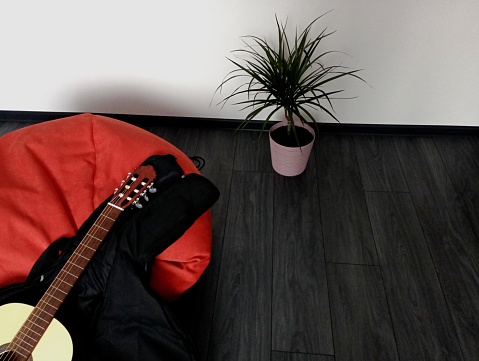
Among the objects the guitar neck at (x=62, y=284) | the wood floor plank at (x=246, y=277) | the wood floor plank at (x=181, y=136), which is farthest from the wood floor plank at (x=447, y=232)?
the guitar neck at (x=62, y=284)

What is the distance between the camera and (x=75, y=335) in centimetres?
115

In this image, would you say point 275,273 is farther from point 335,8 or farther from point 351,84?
point 335,8

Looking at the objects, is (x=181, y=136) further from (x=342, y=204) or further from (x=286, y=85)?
(x=342, y=204)

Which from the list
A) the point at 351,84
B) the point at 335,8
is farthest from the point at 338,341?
the point at 335,8

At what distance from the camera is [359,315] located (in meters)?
1.48

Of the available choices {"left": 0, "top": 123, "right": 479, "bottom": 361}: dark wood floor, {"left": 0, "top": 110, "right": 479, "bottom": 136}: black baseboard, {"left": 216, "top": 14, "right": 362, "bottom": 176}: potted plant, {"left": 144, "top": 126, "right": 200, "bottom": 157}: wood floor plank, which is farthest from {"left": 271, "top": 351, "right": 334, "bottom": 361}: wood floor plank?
{"left": 0, "top": 110, "right": 479, "bottom": 136}: black baseboard

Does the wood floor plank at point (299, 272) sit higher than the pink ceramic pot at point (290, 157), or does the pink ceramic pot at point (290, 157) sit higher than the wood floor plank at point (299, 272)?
the pink ceramic pot at point (290, 157)

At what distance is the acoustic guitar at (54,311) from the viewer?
107cm

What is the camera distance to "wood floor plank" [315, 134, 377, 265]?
1.67 meters

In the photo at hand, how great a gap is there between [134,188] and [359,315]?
942 mm

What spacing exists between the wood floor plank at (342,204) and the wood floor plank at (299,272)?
0.16ft

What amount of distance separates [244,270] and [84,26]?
140 centimetres

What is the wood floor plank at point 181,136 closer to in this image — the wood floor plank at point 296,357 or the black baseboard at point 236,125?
the black baseboard at point 236,125

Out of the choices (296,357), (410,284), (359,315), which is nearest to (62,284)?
(296,357)
